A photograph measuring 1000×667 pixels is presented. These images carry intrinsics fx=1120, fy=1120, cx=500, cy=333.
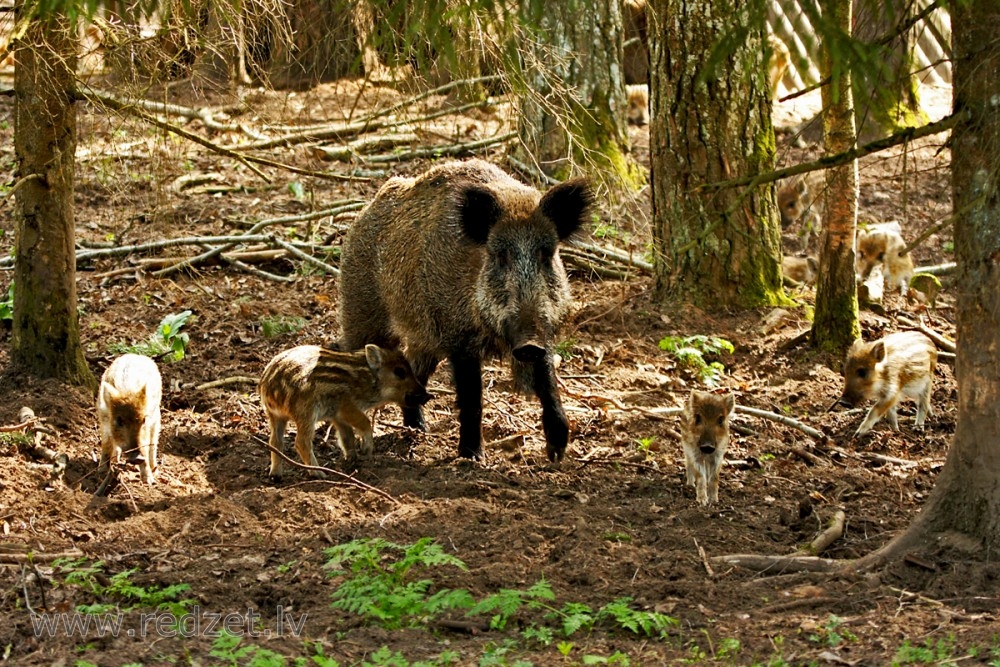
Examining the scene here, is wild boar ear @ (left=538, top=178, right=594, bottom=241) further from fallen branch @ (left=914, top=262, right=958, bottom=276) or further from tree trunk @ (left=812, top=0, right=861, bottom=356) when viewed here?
fallen branch @ (left=914, top=262, right=958, bottom=276)

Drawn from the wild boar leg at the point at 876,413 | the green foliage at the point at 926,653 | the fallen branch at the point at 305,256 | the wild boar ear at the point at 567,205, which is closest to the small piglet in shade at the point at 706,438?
the wild boar ear at the point at 567,205

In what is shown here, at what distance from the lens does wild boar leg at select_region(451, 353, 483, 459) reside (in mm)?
7430

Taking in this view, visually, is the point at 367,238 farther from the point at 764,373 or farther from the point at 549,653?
the point at 549,653

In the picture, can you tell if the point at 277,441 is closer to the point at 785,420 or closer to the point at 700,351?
the point at 785,420

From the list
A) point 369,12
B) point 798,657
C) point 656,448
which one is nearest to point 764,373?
point 656,448

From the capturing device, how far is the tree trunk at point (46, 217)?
7156 millimetres

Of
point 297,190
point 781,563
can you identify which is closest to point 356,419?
point 781,563

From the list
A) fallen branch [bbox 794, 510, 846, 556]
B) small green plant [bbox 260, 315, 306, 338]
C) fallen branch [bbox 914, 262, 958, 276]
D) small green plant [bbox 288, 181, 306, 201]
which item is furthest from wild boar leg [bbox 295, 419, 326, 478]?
fallen branch [bbox 914, 262, 958, 276]

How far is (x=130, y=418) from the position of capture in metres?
6.46

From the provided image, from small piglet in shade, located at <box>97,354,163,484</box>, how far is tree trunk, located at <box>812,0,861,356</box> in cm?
509

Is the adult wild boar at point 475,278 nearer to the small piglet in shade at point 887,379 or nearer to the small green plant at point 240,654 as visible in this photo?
the small piglet in shade at point 887,379

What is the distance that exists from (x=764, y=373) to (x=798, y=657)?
5113 millimetres

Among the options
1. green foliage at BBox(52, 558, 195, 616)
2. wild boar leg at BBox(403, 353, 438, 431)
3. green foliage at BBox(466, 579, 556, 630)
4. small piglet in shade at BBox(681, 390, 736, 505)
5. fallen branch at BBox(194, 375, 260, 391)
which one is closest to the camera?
green foliage at BBox(466, 579, 556, 630)

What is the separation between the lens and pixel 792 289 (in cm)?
1072
